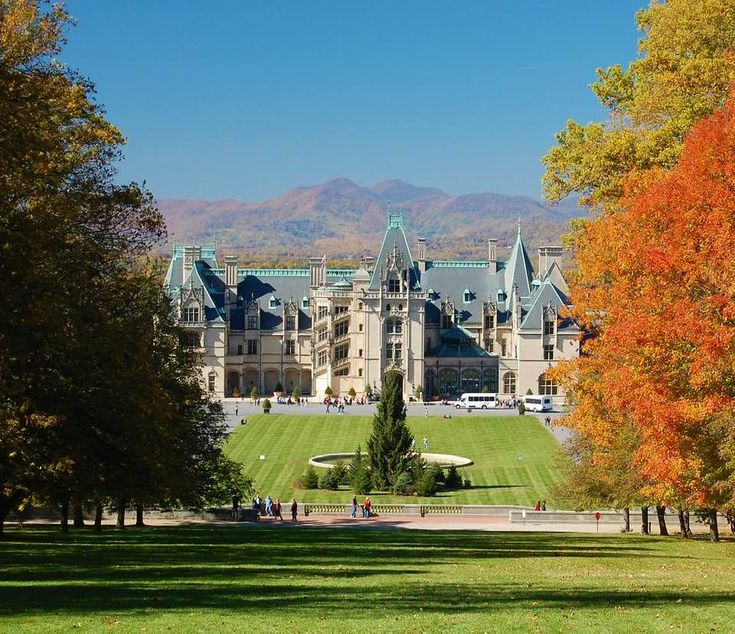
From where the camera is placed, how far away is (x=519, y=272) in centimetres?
9988

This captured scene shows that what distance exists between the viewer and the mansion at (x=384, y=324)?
94188mm

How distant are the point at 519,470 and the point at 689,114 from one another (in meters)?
34.5

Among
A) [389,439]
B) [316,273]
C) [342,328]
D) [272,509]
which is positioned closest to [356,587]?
[272,509]

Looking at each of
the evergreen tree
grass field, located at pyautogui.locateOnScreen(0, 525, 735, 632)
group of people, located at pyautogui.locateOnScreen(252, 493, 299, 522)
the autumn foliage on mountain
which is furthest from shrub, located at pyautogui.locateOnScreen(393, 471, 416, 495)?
the autumn foliage on mountain

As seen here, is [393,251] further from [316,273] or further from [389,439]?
[389,439]

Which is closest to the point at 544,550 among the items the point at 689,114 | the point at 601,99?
the point at 689,114

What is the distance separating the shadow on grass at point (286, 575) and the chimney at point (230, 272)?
70.0 metres

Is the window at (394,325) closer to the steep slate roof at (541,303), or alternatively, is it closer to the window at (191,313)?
the steep slate roof at (541,303)

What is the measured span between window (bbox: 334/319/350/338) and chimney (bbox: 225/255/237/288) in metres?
9.22

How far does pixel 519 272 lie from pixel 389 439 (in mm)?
45726

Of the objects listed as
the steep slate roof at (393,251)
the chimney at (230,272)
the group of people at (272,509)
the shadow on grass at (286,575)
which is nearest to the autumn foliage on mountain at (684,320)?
the shadow on grass at (286,575)

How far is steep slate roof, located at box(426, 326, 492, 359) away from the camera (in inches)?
3794

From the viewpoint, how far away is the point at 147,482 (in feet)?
96.4

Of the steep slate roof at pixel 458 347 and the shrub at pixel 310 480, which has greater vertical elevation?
the steep slate roof at pixel 458 347
